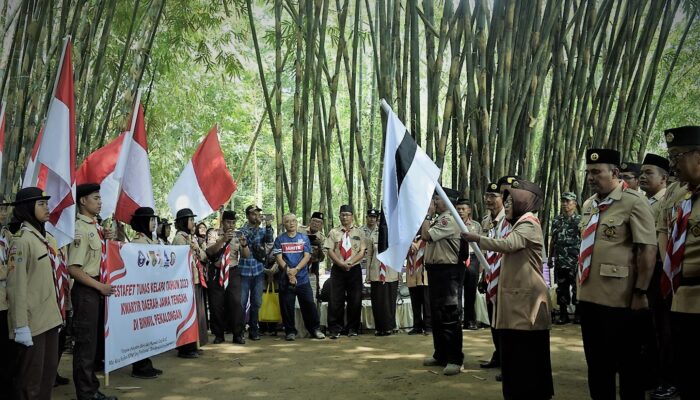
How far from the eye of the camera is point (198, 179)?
5.73 meters

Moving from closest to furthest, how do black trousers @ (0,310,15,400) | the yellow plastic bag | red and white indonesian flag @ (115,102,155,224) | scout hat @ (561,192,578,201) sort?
1. black trousers @ (0,310,15,400)
2. red and white indonesian flag @ (115,102,155,224)
3. scout hat @ (561,192,578,201)
4. the yellow plastic bag

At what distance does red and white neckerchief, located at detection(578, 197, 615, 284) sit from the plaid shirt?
3.96 metres

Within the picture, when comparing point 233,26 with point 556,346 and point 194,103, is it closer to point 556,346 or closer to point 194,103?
point 194,103

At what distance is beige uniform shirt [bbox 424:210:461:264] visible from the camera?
14.7 ft

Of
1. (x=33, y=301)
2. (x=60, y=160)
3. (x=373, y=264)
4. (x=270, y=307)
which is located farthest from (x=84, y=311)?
(x=373, y=264)

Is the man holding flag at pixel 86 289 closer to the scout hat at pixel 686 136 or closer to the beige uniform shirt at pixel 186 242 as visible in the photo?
the beige uniform shirt at pixel 186 242

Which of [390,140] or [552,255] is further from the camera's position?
[552,255]

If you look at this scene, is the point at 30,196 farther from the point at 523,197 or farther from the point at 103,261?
the point at 523,197

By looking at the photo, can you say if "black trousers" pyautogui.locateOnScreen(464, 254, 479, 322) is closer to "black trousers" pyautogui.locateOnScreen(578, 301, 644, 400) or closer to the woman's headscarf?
the woman's headscarf

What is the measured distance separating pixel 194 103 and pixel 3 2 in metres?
6.40

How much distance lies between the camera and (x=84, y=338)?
12.3 ft

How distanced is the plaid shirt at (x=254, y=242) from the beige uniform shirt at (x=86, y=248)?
8.54 feet

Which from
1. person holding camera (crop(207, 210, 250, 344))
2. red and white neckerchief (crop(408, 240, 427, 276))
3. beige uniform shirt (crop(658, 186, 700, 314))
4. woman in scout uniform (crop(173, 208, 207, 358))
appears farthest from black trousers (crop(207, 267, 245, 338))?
beige uniform shirt (crop(658, 186, 700, 314))

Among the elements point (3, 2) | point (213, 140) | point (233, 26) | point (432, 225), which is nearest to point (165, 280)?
point (213, 140)
